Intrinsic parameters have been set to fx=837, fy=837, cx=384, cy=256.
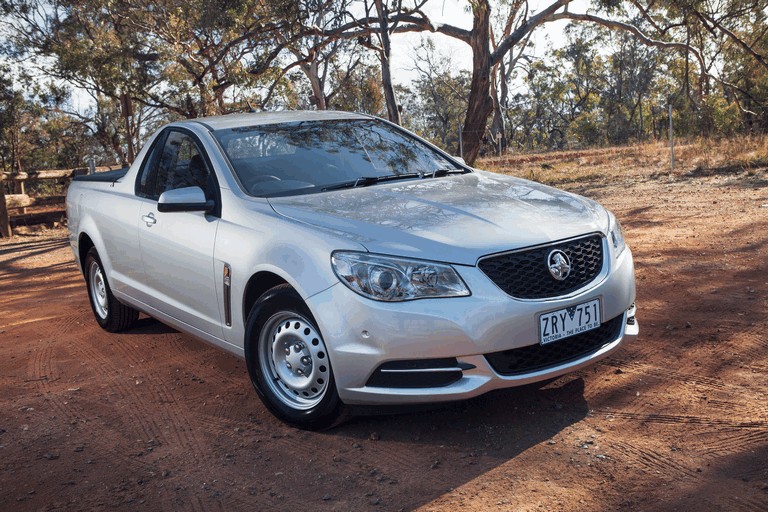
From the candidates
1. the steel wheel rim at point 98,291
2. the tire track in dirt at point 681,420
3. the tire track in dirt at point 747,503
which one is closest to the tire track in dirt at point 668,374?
the tire track in dirt at point 681,420

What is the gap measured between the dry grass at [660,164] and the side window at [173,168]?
38.2ft

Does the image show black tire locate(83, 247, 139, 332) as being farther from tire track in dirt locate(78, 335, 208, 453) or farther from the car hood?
the car hood

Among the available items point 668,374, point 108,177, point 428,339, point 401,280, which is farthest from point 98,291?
point 668,374

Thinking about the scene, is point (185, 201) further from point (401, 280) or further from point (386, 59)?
point (386, 59)

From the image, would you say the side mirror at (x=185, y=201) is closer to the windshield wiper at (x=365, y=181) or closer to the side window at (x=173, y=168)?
the side window at (x=173, y=168)

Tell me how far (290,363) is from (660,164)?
15.9 metres

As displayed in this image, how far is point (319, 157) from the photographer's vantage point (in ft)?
16.7

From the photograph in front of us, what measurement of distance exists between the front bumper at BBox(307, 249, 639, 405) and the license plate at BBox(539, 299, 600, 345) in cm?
4

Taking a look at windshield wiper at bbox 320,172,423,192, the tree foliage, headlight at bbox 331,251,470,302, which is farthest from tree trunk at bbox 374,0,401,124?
headlight at bbox 331,251,470,302

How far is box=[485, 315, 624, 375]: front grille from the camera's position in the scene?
148 inches

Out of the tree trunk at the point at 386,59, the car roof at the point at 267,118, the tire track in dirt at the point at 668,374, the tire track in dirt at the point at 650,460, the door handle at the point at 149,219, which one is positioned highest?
the tree trunk at the point at 386,59

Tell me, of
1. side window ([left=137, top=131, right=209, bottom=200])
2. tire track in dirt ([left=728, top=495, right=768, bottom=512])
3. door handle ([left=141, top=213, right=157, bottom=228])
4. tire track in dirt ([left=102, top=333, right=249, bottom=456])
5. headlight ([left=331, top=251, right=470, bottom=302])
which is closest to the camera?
tire track in dirt ([left=728, top=495, right=768, bottom=512])

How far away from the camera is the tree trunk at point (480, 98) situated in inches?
691

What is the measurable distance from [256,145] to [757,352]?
3190 mm
